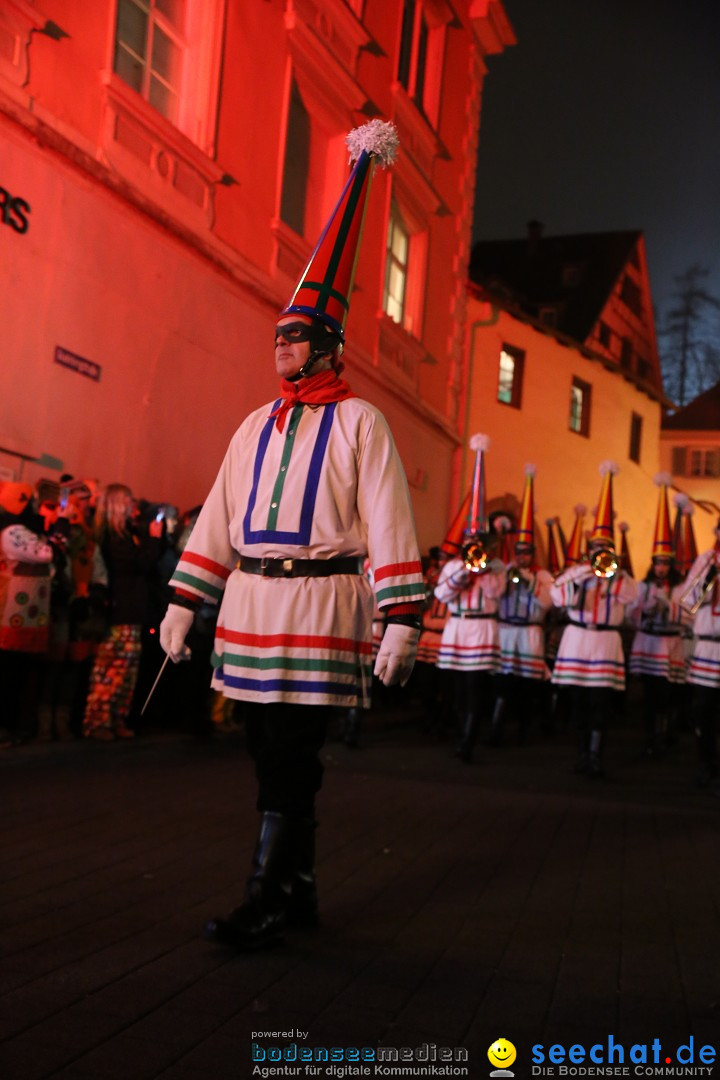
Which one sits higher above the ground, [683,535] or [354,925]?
[683,535]

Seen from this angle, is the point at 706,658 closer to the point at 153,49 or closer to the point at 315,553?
the point at 315,553

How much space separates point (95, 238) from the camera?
12086mm

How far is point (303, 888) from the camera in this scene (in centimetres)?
461

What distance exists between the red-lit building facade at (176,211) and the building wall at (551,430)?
547 cm

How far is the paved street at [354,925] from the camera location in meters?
3.42

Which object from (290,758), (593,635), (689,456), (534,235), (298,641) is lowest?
(290,758)

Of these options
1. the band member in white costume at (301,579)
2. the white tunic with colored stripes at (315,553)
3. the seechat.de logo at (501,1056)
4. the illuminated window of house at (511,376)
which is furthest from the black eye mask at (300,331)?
the illuminated window of house at (511,376)

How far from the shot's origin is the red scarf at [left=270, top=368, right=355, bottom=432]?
15.4 feet

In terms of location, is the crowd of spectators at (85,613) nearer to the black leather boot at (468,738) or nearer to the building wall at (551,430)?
the black leather boot at (468,738)

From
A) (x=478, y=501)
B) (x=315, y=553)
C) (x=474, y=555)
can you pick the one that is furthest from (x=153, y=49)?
(x=315, y=553)

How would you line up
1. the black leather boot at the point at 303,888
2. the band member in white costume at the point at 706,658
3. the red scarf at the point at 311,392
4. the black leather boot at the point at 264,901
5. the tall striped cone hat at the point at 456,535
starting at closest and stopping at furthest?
the black leather boot at the point at 264,901 < the black leather boot at the point at 303,888 < the red scarf at the point at 311,392 < the band member in white costume at the point at 706,658 < the tall striped cone hat at the point at 456,535

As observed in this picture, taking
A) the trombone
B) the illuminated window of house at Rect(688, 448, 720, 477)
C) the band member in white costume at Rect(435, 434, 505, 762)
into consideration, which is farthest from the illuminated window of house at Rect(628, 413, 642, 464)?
the trombone

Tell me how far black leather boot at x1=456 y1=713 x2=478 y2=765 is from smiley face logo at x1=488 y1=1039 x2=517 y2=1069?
26.1 ft

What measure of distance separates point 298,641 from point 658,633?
1140cm
